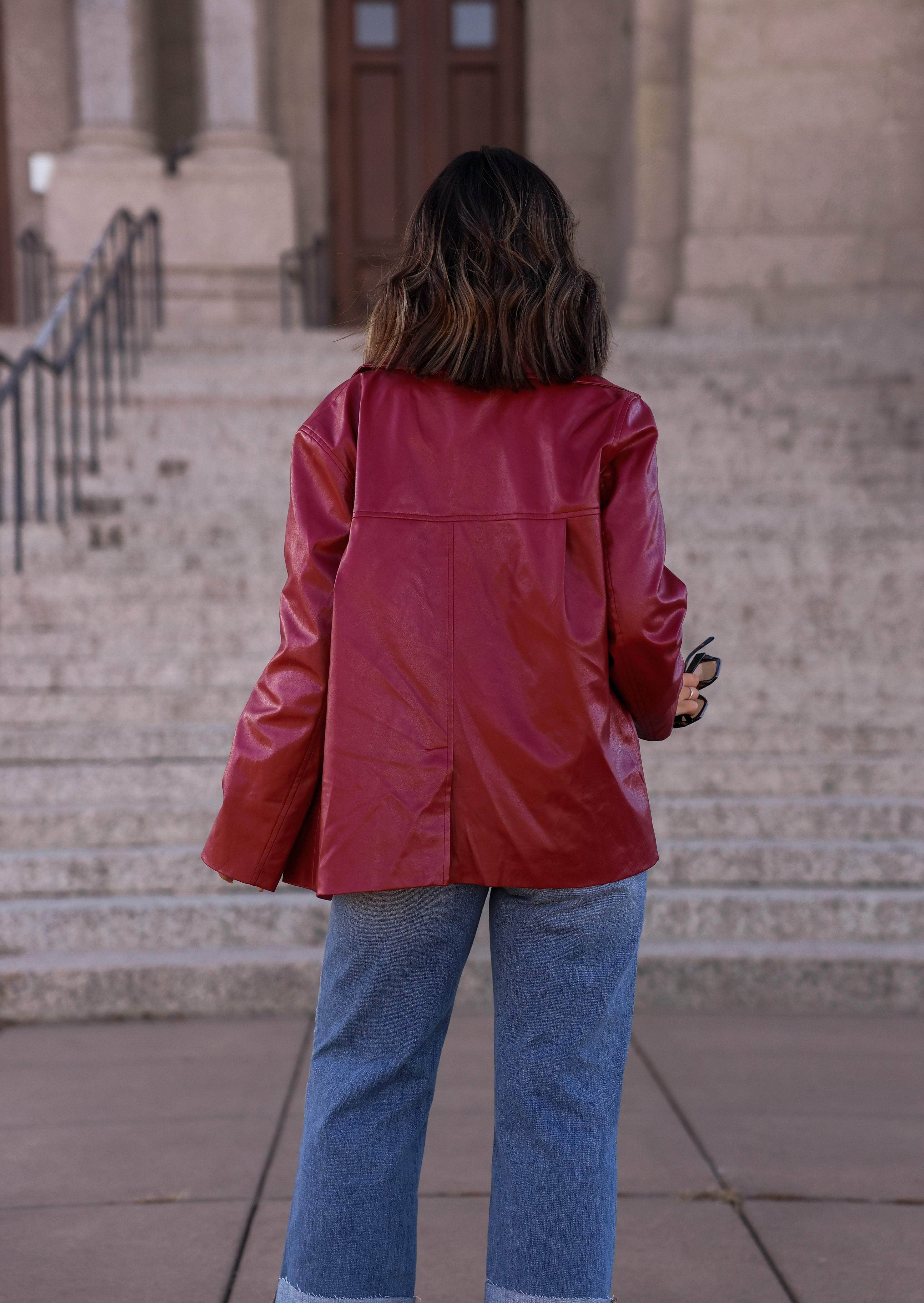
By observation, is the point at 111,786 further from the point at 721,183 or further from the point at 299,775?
the point at 721,183

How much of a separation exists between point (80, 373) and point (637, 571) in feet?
28.7

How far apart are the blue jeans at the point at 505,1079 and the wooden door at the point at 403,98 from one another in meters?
12.4

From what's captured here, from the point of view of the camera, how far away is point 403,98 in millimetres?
13797

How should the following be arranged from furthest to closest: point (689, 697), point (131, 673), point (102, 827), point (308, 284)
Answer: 1. point (308, 284)
2. point (131, 673)
3. point (102, 827)
4. point (689, 697)

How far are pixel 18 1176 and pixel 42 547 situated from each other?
4.36m

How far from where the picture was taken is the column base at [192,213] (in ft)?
39.5

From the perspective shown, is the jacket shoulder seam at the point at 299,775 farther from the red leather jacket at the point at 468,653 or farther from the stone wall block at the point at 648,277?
the stone wall block at the point at 648,277

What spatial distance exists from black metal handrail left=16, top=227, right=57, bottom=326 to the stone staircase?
4.43 m

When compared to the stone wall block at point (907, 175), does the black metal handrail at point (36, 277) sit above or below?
below

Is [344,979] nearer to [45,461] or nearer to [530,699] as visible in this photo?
[530,699]

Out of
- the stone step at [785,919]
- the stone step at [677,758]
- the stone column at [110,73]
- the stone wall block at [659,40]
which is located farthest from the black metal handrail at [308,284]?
the stone step at [785,919]

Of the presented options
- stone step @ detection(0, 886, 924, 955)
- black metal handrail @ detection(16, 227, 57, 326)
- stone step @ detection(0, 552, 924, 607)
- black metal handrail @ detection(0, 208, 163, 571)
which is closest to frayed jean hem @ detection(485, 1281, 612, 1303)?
stone step @ detection(0, 886, 924, 955)

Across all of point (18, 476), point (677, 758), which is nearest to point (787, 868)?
point (677, 758)

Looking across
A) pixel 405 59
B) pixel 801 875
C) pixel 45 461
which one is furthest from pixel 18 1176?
pixel 405 59
